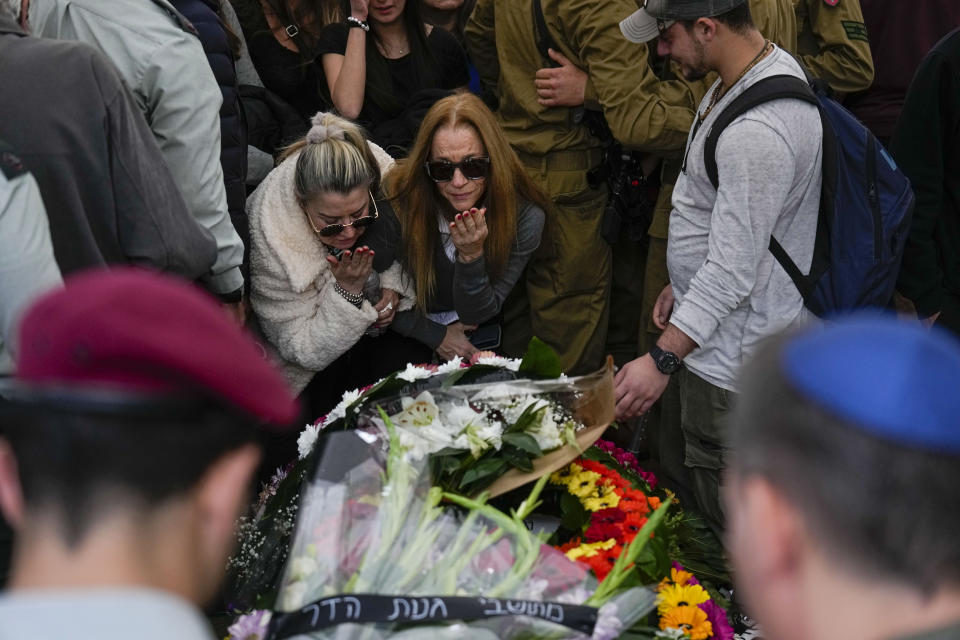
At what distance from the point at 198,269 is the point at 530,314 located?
1.67 meters

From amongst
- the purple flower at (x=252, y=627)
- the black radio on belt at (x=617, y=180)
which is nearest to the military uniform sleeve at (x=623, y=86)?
the black radio on belt at (x=617, y=180)

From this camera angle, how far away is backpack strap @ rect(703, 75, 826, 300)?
2744 mm

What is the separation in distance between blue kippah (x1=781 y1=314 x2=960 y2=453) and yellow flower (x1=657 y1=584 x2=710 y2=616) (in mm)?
1035

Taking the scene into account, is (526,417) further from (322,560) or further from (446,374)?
(322,560)

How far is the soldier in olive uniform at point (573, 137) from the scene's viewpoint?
3824mm

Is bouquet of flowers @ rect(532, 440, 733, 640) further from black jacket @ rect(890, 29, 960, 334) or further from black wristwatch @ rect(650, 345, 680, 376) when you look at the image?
black jacket @ rect(890, 29, 960, 334)

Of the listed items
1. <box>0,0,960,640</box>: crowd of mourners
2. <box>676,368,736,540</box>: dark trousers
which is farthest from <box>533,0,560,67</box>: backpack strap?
<box>676,368,736,540</box>: dark trousers

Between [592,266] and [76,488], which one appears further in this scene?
[592,266]

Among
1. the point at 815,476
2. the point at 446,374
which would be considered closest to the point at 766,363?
the point at 815,476

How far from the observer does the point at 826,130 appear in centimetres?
279

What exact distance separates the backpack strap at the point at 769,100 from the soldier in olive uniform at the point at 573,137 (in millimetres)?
974

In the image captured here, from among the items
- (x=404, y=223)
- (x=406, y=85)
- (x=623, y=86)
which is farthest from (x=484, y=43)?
(x=404, y=223)

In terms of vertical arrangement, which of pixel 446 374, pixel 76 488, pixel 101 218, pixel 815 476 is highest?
pixel 815 476

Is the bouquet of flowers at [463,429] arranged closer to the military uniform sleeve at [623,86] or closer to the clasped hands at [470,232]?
the clasped hands at [470,232]
